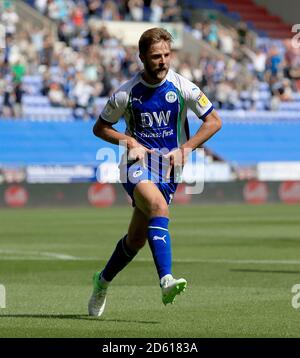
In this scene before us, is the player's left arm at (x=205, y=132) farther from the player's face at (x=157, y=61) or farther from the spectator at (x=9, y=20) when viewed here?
the spectator at (x=9, y=20)

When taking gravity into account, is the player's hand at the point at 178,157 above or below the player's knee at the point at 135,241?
above

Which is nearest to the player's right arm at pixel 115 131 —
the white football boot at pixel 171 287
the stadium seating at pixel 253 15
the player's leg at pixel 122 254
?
the player's leg at pixel 122 254

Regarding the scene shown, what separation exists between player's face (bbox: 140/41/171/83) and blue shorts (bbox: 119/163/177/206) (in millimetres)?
784

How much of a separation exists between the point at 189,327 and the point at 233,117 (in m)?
34.2

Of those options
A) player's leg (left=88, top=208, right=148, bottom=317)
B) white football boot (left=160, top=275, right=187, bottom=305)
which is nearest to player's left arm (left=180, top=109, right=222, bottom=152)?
player's leg (left=88, top=208, right=148, bottom=317)

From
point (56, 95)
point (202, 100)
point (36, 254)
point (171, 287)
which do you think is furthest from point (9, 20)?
point (171, 287)

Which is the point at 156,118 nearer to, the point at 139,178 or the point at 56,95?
the point at 139,178

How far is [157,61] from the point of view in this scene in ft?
A: 31.9

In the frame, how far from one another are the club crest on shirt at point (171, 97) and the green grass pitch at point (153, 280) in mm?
1899

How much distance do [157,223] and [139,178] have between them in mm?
484

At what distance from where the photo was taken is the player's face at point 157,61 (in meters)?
9.63

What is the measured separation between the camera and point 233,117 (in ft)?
141

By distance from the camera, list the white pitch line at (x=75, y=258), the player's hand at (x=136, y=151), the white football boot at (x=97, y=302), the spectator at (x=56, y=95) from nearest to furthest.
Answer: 1. the player's hand at (x=136, y=151)
2. the white football boot at (x=97, y=302)
3. the white pitch line at (x=75, y=258)
4. the spectator at (x=56, y=95)
